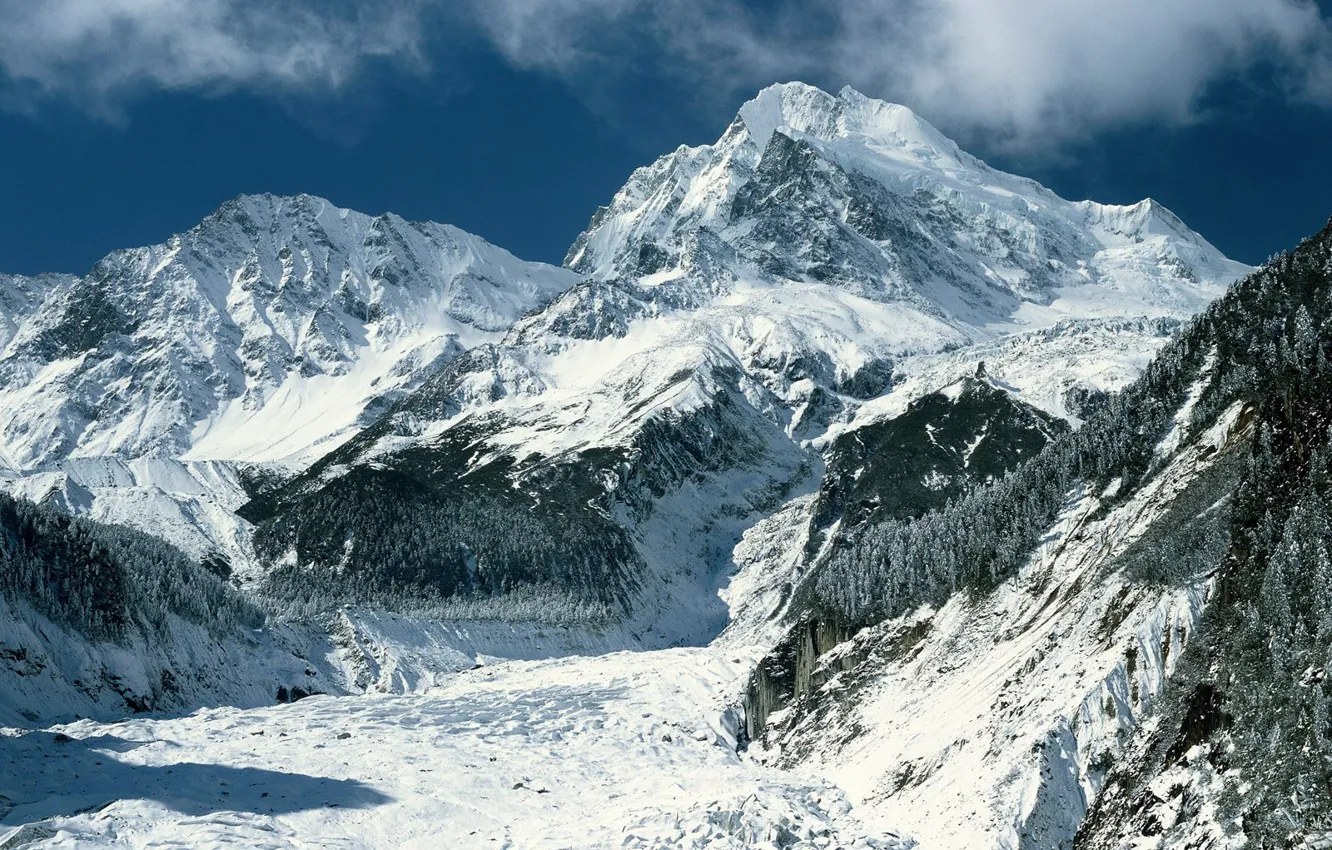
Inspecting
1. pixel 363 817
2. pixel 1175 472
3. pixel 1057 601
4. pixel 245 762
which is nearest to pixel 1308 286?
pixel 1175 472

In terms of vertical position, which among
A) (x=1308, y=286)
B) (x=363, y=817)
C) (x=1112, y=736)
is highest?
(x=1308, y=286)

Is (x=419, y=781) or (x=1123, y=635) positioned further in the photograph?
(x=419, y=781)

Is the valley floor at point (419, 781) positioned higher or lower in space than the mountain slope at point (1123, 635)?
lower

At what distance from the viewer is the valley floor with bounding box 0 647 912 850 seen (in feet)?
172

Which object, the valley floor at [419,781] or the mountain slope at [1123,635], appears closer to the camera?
the mountain slope at [1123,635]

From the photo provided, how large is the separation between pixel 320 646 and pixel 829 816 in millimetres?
108985

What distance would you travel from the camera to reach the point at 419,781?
65.6m

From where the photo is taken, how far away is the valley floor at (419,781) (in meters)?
52.4

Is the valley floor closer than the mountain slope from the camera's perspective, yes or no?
No

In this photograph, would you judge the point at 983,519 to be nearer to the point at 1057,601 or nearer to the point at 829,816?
the point at 1057,601

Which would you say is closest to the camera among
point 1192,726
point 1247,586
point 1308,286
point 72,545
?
point 1192,726

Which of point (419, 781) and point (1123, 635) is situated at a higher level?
point (1123, 635)

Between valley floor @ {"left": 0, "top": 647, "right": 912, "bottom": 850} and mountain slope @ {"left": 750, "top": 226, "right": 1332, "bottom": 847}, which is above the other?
mountain slope @ {"left": 750, "top": 226, "right": 1332, "bottom": 847}

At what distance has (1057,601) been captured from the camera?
67562 millimetres
